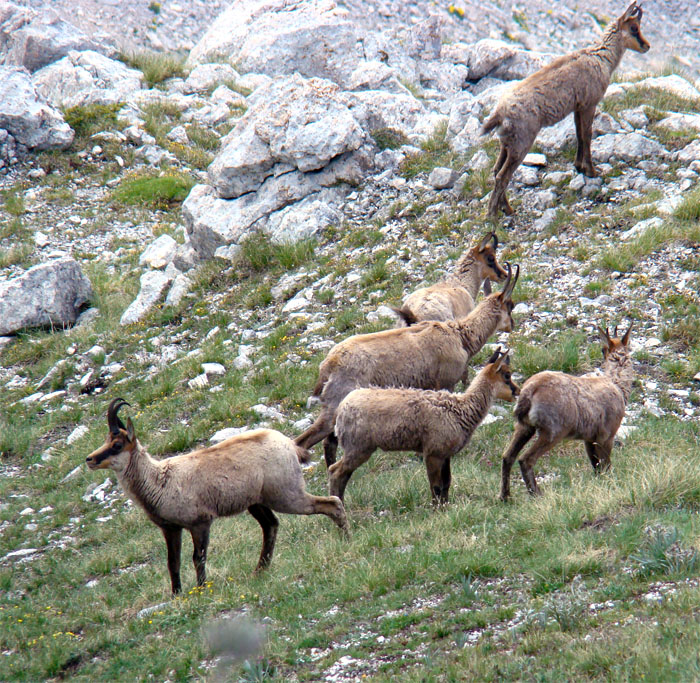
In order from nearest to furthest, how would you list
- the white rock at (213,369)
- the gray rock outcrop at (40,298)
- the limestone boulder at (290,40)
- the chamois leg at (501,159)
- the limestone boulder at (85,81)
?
1. the white rock at (213,369)
2. the chamois leg at (501,159)
3. the gray rock outcrop at (40,298)
4. the limestone boulder at (290,40)
5. the limestone boulder at (85,81)

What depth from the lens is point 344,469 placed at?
8133 mm

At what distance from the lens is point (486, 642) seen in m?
5.27

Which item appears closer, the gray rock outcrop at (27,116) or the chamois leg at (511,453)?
the chamois leg at (511,453)

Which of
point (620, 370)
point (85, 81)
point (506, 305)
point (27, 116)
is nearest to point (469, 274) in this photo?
point (506, 305)

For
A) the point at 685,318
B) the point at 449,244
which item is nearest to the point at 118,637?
the point at 685,318

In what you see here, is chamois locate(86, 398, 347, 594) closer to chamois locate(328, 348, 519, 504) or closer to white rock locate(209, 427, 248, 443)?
chamois locate(328, 348, 519, 504)

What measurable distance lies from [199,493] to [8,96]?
14818 mm

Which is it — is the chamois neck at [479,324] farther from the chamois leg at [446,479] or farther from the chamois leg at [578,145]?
the chamois leg at [578,145]

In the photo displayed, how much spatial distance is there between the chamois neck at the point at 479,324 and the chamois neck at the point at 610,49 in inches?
217

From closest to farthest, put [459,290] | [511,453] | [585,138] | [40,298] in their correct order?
[511,453]
[459,290]
[585,138]
[40,298]

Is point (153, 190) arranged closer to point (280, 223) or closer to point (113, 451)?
point (280, 223)

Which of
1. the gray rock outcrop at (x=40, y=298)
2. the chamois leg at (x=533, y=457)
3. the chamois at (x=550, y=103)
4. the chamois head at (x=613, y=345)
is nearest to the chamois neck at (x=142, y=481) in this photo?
the chamois leg at (x=533, y=457)

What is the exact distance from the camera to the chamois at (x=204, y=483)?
721 cm

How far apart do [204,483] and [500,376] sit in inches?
128
